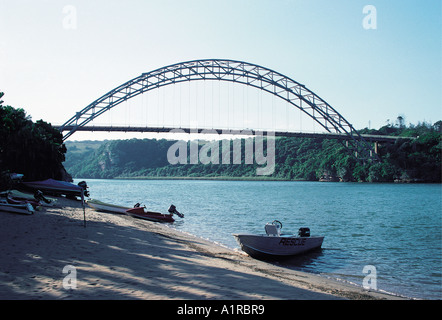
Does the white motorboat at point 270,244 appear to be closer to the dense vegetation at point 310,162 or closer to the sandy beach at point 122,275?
the sandy beach at point 122,275

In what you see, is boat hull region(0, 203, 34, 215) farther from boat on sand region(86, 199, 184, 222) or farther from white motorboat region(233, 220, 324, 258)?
white motorboat region(233, 220, 324, 258)

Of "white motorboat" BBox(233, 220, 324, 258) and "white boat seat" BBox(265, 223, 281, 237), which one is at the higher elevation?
"white boat seat" BBox(265, 223, 281, 237)

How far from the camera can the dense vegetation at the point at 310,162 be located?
9119cm

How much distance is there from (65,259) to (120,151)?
177 meters

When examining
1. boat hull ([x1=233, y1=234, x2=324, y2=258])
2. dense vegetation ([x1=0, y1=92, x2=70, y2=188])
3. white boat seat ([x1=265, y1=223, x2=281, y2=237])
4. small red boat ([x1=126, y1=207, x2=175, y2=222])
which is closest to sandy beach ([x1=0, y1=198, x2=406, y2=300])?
boat hull ([x1=233, y1=234, x2=324, y2=258])

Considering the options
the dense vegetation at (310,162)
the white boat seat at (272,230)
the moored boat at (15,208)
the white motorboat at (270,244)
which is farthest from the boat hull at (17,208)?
the dense vegetation at (310,162)

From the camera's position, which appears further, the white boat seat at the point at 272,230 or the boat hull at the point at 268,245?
the white boat seat at the point at 272,230

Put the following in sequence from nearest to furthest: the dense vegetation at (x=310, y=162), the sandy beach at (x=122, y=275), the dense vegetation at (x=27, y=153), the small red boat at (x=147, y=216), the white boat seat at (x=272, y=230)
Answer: the sandy beach at (x=122, y=275)
the white boat seat at (x=272, y=230)
the small red boat at (x=147, y=216)
the dense vegetation at (x=27, y=153)
the dense vegetation at (x=310, y=162)

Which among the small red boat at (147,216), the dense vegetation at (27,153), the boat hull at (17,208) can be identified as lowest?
the small red boat at (147,216)

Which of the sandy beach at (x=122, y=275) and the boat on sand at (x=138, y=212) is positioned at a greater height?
the sandy beach at (x=122, y=275)

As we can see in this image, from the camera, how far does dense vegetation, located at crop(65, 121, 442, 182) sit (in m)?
91.2
